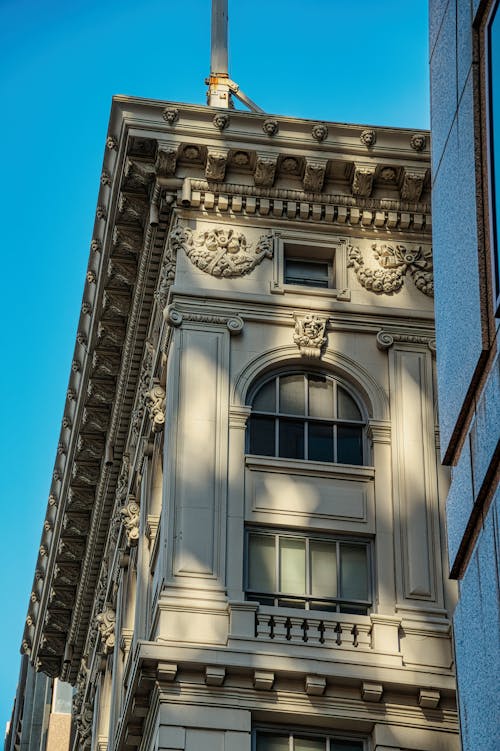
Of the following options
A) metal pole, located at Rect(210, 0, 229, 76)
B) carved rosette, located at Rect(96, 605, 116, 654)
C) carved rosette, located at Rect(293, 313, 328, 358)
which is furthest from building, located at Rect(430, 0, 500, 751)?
carved rosette, located at Rect(96, 605, 116, 654)

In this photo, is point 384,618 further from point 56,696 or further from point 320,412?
point 56,696

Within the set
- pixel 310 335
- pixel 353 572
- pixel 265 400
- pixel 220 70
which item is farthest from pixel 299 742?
pixel 220 70

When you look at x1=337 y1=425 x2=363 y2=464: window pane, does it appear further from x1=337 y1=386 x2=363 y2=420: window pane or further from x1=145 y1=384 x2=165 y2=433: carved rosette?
x1=145 y1=384 x2=165 y2=433: carved rosette

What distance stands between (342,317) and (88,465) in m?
15.0

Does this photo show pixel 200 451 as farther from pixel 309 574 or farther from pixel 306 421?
pixel 309 574

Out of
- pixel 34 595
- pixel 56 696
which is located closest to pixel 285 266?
pixel 34 595

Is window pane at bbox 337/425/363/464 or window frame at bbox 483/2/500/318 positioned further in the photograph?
window pane at bbox 337/425/363/464

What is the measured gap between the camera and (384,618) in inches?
1187

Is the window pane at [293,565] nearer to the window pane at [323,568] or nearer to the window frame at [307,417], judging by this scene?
the window pane at [323,568]

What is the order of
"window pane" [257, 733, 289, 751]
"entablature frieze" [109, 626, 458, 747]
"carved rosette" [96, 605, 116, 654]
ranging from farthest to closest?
"carved rosette" [96, 605, 116, 654], "window pane" [257, 733, 289, 751], "entablature frieze" [109, 626, 458, 747]

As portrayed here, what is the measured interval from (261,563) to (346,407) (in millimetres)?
4137

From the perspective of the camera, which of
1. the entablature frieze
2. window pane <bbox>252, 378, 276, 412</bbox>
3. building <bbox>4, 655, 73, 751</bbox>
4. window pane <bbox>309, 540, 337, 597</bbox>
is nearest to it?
the entablature frieze

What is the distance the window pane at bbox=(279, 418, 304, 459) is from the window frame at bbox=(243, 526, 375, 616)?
5.78 ft

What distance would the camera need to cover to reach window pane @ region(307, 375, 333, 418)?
3334cm
